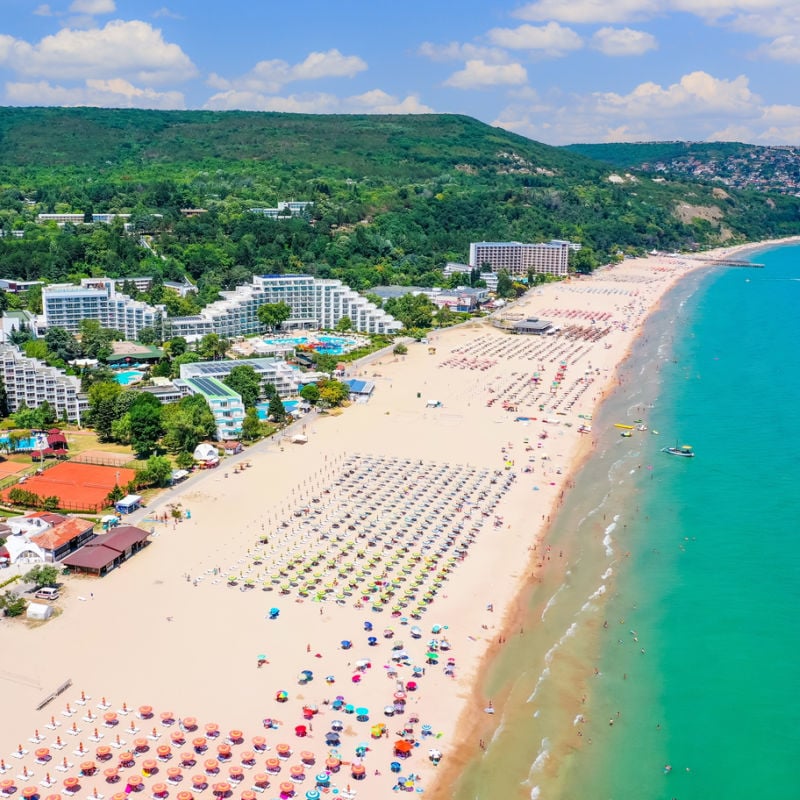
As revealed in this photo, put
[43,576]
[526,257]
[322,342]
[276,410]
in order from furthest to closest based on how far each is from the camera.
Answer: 1. [526,257]
2. [322,342]
3. [276,410]
4. [43,576]

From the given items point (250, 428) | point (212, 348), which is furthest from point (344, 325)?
point (250, 428)

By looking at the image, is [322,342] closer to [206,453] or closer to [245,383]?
[245,383]

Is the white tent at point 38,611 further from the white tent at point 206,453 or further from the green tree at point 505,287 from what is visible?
the green tree at point 505,287

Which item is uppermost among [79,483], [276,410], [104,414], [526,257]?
[526,257]

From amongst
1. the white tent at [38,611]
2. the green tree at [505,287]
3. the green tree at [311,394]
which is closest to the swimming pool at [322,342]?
the green tree at [311,394]

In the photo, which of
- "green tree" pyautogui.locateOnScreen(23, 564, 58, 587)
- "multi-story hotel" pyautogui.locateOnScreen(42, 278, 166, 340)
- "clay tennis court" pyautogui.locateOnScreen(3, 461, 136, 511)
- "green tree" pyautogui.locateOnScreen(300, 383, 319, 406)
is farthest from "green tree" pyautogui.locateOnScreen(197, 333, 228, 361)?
"green tree" pyautogui.locateOnScreen(23, 564, 58, 587)

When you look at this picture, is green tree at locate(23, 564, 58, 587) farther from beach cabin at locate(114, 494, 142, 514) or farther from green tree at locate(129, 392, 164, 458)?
green tree at locate(129, 392, 164, 458)

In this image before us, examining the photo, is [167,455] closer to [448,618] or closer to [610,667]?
[448,618]
